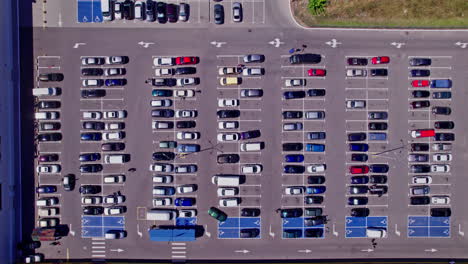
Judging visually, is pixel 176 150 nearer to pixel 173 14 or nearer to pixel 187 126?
pixel 187 126

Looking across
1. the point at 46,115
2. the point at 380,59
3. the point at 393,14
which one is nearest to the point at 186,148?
the point at 46,115

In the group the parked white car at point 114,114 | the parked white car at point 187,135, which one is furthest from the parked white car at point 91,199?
the parked white car at point 187,135

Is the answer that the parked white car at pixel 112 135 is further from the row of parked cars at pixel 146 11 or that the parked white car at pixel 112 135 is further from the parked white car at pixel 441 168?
the parked white car at pixel 441 168

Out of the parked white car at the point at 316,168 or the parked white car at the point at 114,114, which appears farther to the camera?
the parked white car at the point at 316,168

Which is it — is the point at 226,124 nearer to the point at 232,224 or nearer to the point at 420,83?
the point at 232,224

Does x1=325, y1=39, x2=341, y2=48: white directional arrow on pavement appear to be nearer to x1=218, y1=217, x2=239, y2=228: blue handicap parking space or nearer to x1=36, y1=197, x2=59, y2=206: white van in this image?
x1=218, y1=217, x2=239, y2=228: blue handicap parking space

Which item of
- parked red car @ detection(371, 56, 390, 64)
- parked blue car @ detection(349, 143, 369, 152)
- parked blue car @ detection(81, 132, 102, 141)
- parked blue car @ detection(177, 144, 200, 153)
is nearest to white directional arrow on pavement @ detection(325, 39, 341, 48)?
parked red car @ detection(371, 56, 390, 64)

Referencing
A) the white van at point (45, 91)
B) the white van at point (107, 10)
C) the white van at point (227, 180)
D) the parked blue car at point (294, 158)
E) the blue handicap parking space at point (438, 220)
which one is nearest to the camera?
the white van at point (107, 10)

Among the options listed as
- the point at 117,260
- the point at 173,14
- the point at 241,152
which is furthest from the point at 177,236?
the point at 173,14
